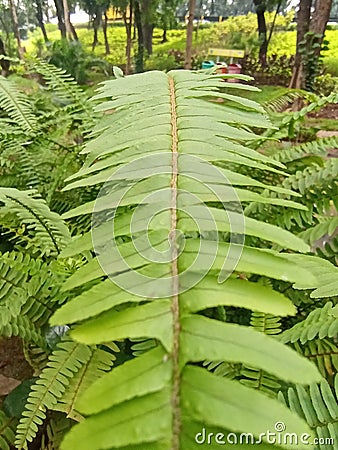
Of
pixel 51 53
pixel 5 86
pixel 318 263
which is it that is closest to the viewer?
pixel 318 263

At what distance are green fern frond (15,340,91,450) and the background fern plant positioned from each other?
0.26 m

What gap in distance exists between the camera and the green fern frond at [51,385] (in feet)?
1.89

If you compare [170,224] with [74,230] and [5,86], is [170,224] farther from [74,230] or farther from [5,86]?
[5,86]

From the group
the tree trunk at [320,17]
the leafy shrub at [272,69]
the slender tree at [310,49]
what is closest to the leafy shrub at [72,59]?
the leafy shrub at [272,69]

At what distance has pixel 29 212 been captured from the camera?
2.39 ft

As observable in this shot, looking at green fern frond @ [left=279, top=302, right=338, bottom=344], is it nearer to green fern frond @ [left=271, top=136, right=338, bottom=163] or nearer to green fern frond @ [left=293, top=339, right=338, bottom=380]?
green fern frond @ [left=293, top=339, right=338, bottom=380]

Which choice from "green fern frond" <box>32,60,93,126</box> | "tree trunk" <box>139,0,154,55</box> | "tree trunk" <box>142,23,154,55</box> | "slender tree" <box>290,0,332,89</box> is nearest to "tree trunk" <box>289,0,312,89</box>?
"slender tree" <box>290,0,332,89</box>

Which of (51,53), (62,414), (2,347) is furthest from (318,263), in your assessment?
(51,53)

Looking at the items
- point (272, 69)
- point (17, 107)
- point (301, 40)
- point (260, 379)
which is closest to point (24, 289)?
point (260, 379)

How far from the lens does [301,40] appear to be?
14.7ft

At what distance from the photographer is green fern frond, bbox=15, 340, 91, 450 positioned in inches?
22.7

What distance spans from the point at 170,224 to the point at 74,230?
0.54 meters

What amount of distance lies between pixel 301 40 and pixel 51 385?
4669mm

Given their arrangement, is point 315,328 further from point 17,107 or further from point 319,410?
point 17,107
